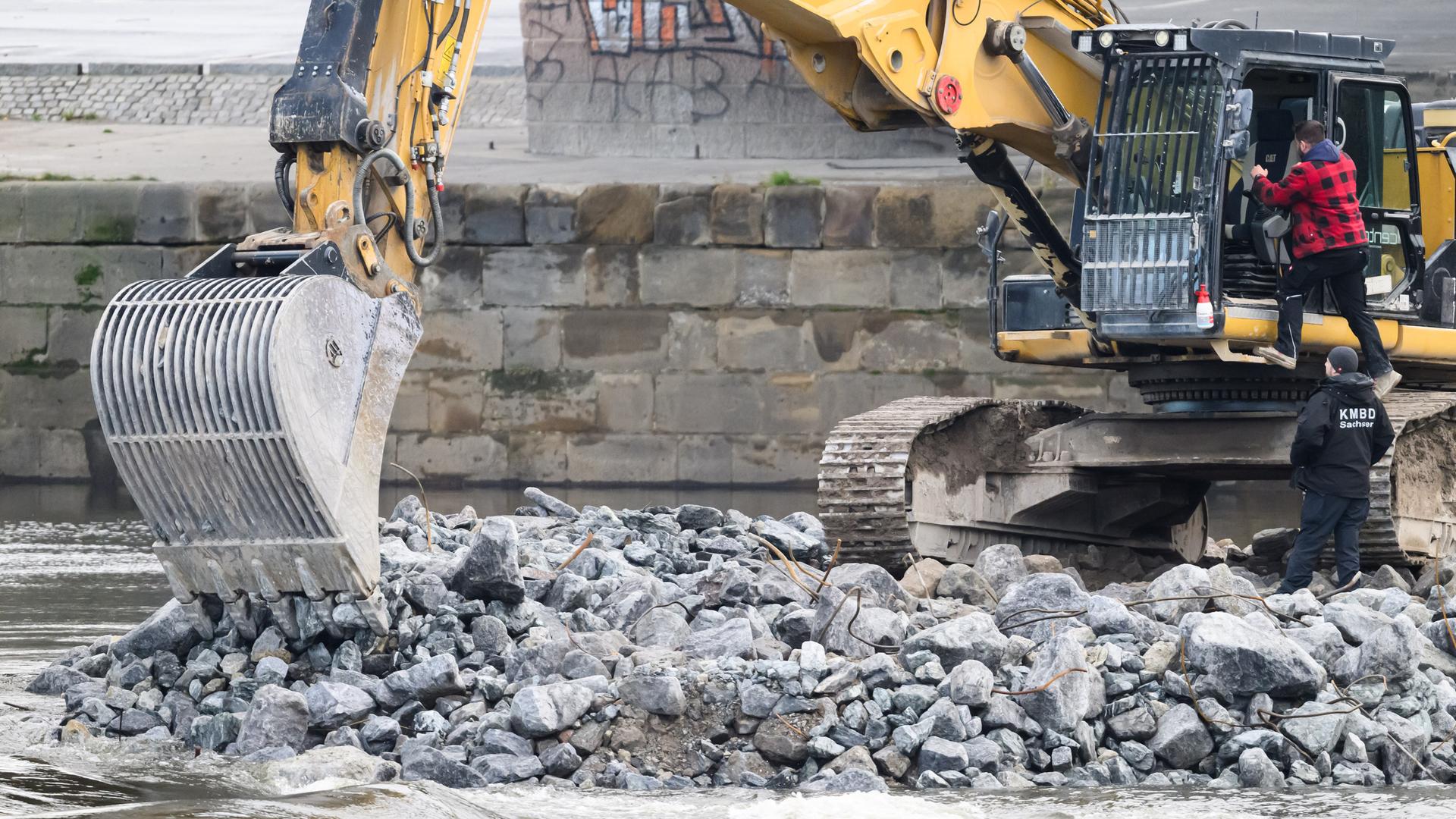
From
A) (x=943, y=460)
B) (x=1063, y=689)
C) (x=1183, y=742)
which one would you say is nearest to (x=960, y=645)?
(x=1063, y=689)

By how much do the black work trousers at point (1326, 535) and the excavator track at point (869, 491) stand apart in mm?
1738

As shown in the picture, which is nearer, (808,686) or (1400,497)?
(808,686)

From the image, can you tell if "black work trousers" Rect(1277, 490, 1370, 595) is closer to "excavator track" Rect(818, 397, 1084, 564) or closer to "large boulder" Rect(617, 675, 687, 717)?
"excavator track" Rect(818, 397, 1084, 564)

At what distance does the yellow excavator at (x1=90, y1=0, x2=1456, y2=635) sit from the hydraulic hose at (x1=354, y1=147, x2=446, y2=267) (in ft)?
0.04

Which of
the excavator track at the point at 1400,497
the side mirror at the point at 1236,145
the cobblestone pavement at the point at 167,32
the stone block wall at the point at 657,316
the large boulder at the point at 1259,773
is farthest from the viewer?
the cobblestone pavement at the point at 167,32

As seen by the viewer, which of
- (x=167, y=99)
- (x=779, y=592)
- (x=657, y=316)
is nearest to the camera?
(x=779, y=592)

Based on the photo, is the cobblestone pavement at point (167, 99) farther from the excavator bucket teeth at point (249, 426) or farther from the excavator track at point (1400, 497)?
the excavator bucket teeth at point (249, 426)

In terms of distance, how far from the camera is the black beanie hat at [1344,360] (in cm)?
886

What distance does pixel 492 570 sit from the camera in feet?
25.5

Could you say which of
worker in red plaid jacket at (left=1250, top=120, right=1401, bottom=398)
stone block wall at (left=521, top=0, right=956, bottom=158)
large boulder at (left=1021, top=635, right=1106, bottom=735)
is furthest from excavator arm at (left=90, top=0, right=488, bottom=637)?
stone block wall at (left=521, top=0, right=956, bottom=158)

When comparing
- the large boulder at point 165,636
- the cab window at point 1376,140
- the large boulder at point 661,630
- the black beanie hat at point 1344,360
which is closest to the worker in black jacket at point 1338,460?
the black beanie hat at point 1344,360

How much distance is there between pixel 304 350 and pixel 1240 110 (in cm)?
436

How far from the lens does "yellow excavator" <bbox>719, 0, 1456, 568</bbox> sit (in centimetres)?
894

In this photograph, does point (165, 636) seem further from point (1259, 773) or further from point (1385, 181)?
point (1385, 181)
